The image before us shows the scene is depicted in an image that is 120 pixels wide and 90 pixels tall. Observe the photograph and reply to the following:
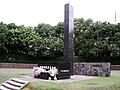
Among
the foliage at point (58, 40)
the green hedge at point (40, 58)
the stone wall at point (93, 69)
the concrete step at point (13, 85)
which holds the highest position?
the foliage at point (58, 40)

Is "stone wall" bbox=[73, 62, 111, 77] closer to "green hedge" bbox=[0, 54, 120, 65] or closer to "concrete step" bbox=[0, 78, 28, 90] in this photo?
"concrete step" bbox=[0, 78, 28, 90]

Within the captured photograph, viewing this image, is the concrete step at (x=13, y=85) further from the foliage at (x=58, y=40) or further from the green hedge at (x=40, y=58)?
the green hedge at (x=40, y=58)

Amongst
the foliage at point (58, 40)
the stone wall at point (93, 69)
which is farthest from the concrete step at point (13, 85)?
the foliage at point (58, 40)

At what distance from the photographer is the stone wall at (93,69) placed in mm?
22547

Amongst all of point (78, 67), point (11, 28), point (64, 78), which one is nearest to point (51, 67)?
point (64, 78)

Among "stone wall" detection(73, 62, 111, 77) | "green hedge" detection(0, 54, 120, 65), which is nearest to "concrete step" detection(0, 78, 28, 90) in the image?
"stone wall" detection(73, 62, 111, 77)

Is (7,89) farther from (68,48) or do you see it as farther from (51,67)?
(68,48)

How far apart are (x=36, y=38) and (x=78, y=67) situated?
50.9 ft

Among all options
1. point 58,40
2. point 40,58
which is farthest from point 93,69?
point 40,58

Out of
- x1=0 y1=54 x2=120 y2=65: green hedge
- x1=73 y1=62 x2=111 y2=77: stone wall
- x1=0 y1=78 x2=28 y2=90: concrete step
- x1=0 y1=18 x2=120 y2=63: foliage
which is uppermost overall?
x1=0 y1=18 x2=120 y2=63: foliage

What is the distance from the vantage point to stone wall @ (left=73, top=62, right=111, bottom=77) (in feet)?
74.0

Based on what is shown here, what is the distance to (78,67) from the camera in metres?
24.9

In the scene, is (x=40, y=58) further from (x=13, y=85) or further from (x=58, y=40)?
(x=13, y=85)

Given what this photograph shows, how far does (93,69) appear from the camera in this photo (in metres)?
23.4
